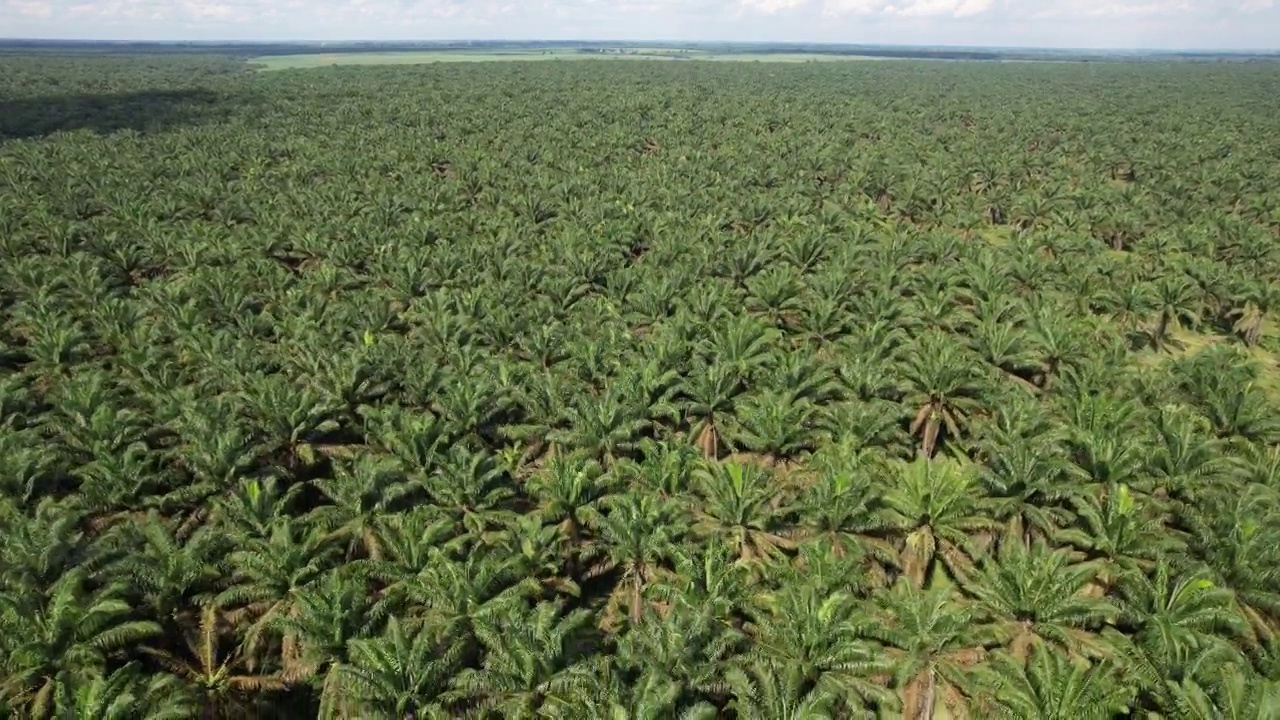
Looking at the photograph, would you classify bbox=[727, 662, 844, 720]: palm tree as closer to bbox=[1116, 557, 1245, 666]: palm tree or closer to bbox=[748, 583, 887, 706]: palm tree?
bbox=[748, 583, 887, 706]: palm tree

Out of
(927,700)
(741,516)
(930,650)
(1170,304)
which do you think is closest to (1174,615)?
(930,650)

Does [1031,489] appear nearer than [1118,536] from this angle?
No

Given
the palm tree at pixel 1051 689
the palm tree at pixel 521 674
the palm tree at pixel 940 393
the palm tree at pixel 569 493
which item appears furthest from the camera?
the palm tree at pixel 940 393

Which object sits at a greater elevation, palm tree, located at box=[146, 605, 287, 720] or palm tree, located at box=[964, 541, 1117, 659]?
palm tree, located at box=[964, 541, 1117, 659]

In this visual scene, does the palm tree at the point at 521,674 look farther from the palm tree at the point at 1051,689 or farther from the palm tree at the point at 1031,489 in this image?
the palm tree at the point at 1031,489

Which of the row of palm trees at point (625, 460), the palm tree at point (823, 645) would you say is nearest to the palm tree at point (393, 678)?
the row of palm trees at point (625, 460)

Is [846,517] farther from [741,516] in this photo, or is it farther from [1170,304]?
[1170,304]

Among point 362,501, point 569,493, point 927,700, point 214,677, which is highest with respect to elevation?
point 362,501

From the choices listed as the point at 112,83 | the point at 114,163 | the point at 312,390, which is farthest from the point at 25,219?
the point at 112,83

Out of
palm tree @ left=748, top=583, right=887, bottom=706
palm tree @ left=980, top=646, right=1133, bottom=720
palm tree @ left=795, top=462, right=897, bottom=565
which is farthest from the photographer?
palm tree @ left=795, top=462, right=897, bottom=565

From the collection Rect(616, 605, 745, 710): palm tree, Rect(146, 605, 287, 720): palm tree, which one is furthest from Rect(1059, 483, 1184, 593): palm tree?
Rect(146, 605, 287, 720): palm tree
